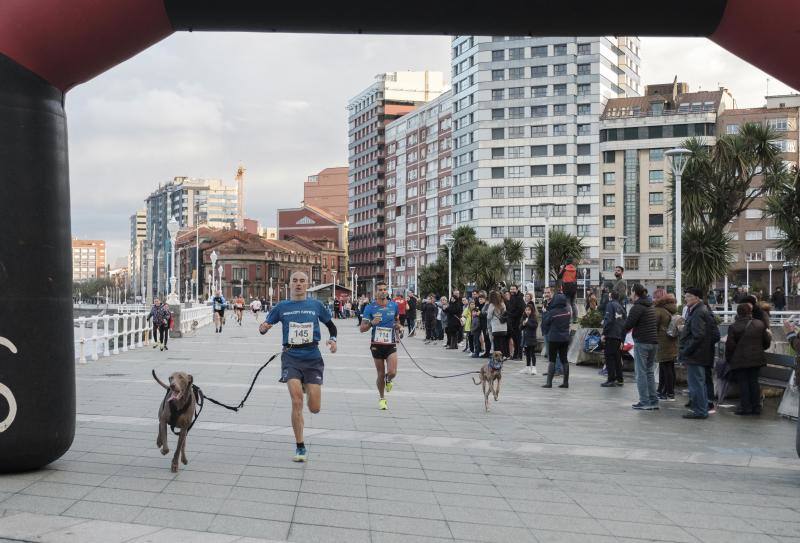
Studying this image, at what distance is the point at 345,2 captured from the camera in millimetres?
8094

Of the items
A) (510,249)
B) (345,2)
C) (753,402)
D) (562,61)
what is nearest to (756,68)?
(345,2)

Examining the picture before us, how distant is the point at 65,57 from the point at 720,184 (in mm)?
27388

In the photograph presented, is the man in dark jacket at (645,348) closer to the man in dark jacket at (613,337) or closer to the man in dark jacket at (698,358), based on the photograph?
Answer: the man in dark jacket at (698,358)

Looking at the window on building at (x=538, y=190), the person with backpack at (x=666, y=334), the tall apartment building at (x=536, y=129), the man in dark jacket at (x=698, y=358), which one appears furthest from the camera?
the window on building at (x=538, y=190)

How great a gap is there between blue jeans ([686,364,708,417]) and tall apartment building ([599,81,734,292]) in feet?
288

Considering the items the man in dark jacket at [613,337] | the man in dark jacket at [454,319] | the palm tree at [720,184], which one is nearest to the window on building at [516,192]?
the palm tree at [720,184]

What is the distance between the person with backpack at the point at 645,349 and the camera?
13.9 m

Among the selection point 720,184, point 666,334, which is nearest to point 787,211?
point 720,184

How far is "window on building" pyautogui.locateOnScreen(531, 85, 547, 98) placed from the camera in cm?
10694

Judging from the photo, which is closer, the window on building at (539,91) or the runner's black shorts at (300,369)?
the runner's black shorts at (300,369)

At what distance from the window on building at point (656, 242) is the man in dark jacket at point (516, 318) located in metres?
78.9

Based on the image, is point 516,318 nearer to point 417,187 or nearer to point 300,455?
point 300,455

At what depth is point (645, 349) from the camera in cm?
1397

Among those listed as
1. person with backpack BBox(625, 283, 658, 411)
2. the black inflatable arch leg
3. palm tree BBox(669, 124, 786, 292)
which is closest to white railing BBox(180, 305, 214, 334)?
palm tree BBox(669, 124, 786, 292)
